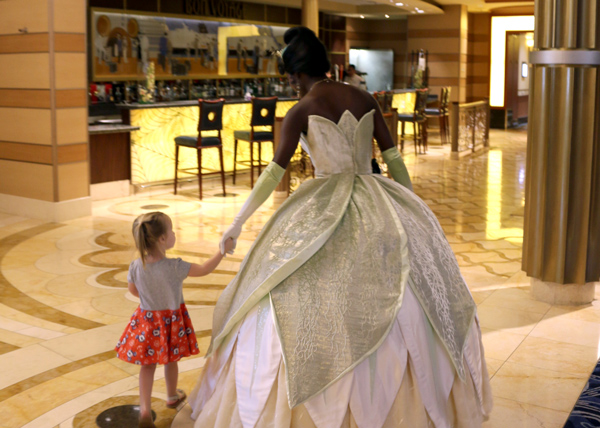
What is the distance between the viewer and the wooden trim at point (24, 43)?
6324 mm

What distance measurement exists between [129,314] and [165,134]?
15.2 ft

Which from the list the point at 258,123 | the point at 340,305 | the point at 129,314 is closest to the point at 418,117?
the point at 258,123

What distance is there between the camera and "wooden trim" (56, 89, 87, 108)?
21.0 feet

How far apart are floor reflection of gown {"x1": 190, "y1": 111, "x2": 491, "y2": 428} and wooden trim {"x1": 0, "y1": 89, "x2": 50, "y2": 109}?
4.58 metres

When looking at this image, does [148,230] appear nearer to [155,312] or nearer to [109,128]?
[155,312]

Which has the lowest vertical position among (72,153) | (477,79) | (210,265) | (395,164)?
(210,265)

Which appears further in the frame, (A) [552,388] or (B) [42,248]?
(B) [42,248]

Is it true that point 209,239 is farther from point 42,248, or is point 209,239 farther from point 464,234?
point 464,234

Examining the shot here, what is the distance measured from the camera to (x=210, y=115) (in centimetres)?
775

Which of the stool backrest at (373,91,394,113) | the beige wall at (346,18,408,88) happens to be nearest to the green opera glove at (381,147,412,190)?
the stool backrest at (373,91,394,113)

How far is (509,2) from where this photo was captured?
15633mm

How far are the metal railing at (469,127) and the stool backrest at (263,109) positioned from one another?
13.2ft

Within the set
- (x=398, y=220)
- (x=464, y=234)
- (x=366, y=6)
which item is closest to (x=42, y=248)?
(x=464, y=234)

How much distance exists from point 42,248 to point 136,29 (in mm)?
6446
